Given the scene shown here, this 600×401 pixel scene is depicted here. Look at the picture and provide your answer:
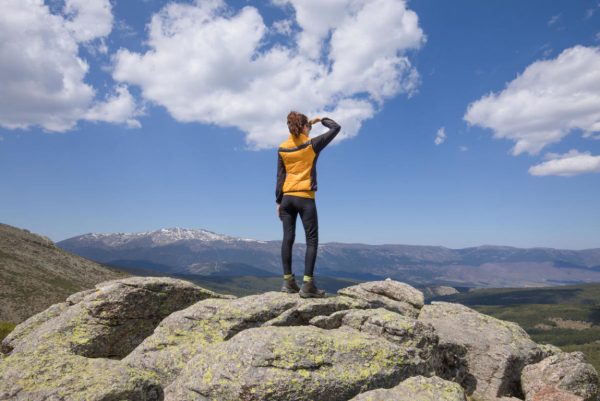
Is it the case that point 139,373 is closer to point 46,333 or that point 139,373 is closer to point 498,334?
point 46,333

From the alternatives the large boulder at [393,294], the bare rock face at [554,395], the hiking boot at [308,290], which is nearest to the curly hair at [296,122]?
the hiking boot at [308,290]

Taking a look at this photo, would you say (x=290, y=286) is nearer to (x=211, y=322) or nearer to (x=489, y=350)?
(x=211, y=322)

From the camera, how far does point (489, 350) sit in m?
17.7

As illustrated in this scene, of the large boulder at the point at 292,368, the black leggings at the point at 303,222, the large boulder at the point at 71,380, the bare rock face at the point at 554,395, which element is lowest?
the bare rock face at the point at 554,395

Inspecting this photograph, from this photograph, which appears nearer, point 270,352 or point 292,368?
point 292,368

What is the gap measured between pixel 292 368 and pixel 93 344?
968cm

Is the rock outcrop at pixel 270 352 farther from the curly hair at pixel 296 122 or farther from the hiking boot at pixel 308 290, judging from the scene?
the curly hair at pixel 296 122

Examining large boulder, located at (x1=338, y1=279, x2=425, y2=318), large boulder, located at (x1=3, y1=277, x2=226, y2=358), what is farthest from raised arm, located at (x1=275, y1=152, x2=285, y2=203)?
large boulder, located at (x1=338, y1=279, x2=425, y2=318)

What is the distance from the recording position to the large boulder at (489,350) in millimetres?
16531

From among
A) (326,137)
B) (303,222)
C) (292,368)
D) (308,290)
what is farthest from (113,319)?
(326,137)

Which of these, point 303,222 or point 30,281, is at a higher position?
point 303,222

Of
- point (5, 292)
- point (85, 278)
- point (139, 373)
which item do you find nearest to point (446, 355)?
point (139, 373)

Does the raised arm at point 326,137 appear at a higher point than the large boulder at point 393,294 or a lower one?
higher

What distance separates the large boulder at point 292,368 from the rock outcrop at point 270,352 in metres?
0.03
